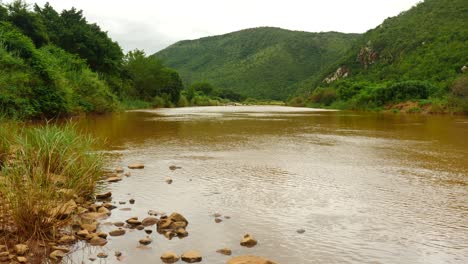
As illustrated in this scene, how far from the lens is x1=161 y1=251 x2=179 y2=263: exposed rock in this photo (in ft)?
16.5

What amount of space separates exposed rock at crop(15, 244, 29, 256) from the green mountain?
373ft

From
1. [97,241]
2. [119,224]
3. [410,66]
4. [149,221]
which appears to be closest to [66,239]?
[97,241]

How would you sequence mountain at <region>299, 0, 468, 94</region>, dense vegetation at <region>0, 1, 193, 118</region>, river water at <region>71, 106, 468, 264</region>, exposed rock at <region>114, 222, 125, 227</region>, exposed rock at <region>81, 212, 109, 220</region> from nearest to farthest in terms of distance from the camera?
river water at <region>71, 106, 468, 264</region>, exposed rock at <region>114, 222, 125, 227</region>, exposed rock at <region>81, 212, 109, 220</region>, dense vegetation at <region>0, 1, 193, 118</region>, mountain at <region>299, 0, 468, 94</region>

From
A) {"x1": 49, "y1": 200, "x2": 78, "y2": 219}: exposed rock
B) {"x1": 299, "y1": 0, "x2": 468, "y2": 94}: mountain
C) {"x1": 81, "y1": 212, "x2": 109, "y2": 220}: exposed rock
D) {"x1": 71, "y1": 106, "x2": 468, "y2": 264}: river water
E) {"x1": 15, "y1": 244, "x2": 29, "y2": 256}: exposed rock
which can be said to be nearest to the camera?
{"x1": 15, "y1": 244, "x2": 29, "y2": 256}: exposed rock

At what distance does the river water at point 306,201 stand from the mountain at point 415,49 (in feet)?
157

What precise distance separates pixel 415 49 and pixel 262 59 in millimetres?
64981

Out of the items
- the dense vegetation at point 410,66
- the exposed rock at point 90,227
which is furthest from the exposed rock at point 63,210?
the dense vegetation at point 410,66

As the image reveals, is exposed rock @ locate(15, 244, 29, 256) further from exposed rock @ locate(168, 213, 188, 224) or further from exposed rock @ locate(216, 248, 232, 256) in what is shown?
exposed rock @ locate(216, 248, 232, 256)

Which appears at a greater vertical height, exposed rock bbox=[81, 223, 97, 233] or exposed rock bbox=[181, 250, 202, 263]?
exposed rock bbox=[81, 223, 97, 233]

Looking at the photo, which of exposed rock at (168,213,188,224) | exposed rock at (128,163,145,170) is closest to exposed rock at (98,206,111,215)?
exposed rock at (168,213,188,224)

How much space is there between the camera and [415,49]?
71250mm

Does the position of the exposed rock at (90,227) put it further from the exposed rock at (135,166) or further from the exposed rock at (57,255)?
the exposed rock at (135,166)

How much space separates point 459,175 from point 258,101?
358ft

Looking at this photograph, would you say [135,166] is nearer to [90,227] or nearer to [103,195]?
[103,195]
